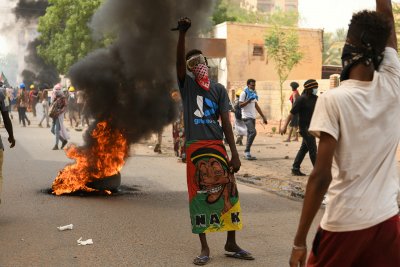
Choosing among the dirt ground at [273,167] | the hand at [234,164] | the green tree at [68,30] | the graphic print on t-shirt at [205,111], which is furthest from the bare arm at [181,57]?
the green tree at [68,30]

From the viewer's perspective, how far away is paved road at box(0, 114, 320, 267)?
4.60 m

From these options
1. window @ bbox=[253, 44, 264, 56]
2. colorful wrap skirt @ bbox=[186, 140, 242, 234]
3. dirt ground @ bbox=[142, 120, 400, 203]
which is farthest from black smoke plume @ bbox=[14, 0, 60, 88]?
colorful wrap skirt @ bbox=[186, 140, 242, 234]

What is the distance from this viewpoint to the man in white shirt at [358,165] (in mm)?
2254

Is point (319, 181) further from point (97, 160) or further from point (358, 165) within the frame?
point (97, 160)

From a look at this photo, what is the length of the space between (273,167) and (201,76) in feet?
21.3

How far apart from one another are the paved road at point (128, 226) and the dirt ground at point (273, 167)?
0.48m

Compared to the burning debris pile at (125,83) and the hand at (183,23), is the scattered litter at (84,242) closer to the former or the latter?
the hand at (183,23)

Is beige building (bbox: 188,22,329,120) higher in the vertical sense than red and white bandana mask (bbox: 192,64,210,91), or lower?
higher

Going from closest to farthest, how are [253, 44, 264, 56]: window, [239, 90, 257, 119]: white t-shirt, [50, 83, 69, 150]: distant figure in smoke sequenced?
[239, 90, 257, 119]: white t-shirt
[50, 83, 69, 150]: distant figure in smoke
[253, 44, 264, 56]: window

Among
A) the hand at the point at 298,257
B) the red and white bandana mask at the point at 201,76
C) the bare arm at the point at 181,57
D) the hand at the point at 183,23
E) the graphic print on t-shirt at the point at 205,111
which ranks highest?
the hand at the point at 183,23

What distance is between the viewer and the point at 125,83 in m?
7.67

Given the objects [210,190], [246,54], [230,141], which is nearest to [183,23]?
[230,141]

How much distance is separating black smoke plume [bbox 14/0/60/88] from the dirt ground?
2913 centimetres

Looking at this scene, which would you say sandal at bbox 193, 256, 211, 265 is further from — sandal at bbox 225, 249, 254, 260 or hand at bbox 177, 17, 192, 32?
hand at bbox 177, 17, 192, 32
